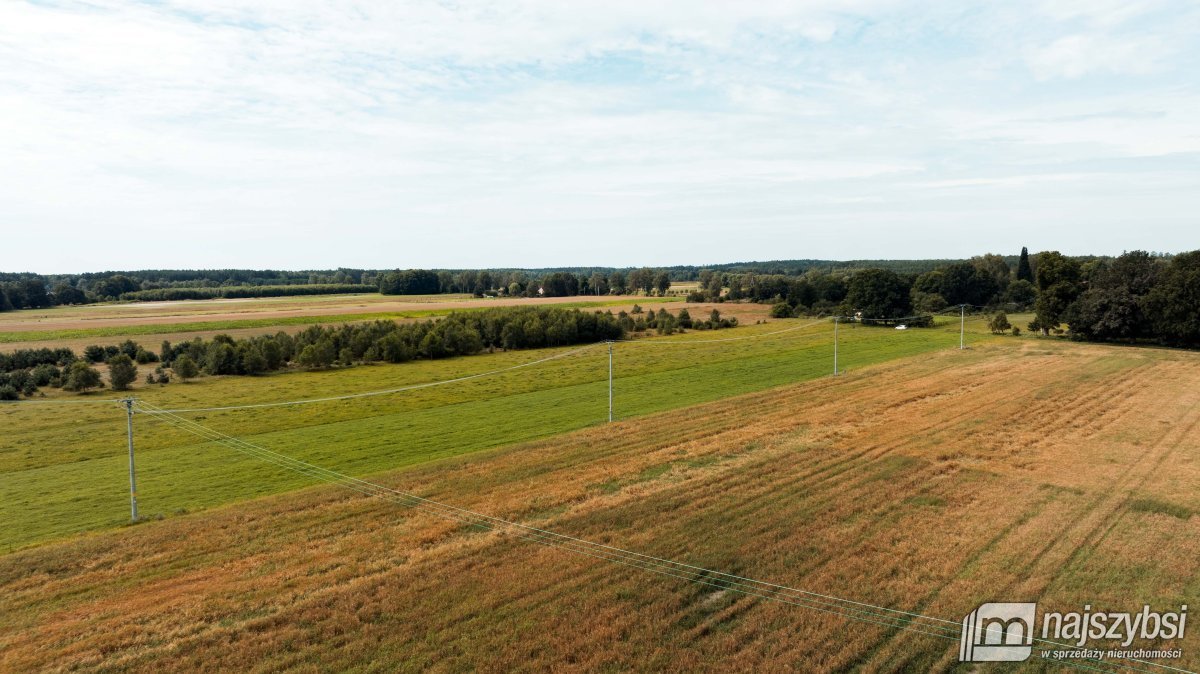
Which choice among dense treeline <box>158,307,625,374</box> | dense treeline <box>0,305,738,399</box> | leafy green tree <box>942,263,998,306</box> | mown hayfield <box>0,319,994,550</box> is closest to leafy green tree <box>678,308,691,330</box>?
dense treeline <box>0,305,738,399</box>

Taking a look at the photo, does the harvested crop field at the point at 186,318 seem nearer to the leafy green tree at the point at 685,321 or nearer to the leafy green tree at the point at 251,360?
the leafy green tree at the point at 685,321

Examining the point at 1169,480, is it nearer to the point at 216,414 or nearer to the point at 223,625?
the point at 223,625

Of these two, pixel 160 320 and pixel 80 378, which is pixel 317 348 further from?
pixel 160 320

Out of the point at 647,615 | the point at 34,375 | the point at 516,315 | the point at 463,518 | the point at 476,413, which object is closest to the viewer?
the point at 647,615

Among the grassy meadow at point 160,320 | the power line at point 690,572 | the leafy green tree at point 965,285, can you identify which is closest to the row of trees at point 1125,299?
the leafy green tree at point 965,285

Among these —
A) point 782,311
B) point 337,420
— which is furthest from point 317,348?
point 782,311

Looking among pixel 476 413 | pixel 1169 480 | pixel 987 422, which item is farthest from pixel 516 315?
pixel 1169 480
